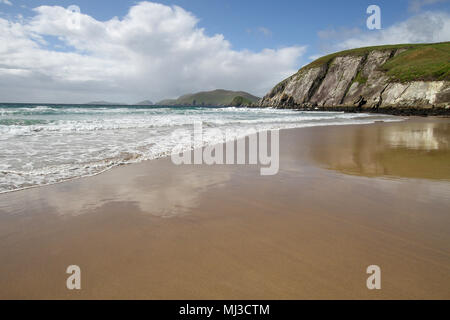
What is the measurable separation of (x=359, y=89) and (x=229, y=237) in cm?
5548

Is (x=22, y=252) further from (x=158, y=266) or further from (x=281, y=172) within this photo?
(x=281, y=172)

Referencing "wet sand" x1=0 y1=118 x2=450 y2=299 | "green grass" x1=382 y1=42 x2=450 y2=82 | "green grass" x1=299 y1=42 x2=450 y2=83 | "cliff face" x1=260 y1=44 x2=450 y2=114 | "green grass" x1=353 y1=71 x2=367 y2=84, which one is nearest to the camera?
"wet sand" x1=0 y1=118 x2=450 y2=299

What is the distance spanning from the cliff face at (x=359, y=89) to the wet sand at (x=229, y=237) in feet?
118

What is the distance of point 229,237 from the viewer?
238 centimetres

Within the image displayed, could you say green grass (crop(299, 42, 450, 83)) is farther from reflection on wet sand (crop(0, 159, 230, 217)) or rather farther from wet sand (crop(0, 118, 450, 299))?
reflection on wet sand (crop(0, 159, 230, 217))

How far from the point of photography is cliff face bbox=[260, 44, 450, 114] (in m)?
32.1

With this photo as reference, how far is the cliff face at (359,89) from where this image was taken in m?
32.1

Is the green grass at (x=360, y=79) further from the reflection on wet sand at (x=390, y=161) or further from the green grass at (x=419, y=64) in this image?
the reflection on wet sand at (x=390, y=161)

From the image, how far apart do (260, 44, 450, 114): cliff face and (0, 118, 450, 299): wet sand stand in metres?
36.1

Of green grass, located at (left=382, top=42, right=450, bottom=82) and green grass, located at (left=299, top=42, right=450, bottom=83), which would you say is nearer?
green grass, located at (left=382, top=42, right=450, bottom=82)

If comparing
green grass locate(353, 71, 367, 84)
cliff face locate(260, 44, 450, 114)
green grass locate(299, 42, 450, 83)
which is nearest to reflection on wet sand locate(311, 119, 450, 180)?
cliff face locate(260, 44, 450, 114)

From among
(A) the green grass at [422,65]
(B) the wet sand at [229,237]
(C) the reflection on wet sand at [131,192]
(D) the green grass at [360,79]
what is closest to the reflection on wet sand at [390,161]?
(B) the wet sand at [229,237]

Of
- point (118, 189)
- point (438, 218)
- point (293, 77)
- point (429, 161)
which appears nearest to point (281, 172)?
point (438, 218)

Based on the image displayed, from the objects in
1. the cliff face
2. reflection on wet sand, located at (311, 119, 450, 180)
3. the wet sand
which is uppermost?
the cliff face
